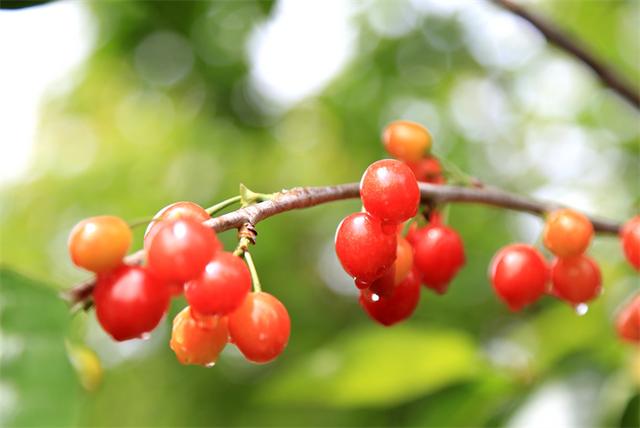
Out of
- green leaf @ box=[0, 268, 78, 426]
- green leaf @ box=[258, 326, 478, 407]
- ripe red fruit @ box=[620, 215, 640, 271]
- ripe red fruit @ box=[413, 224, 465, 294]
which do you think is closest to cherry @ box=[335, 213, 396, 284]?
ripe red fruit @ box=[413, 224, 465, 294]

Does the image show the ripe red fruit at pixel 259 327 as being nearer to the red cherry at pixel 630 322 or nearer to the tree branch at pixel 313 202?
the tree branch at pixel 313 202

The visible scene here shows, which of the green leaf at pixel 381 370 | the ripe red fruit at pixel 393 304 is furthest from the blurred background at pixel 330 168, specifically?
the ripe red fruit at pixel 393 304

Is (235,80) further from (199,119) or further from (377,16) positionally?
(377,16)

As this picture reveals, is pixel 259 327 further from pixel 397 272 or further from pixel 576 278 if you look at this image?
pixel 576 278

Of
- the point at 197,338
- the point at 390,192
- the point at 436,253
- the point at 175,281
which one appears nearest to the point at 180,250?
the point at 175,281

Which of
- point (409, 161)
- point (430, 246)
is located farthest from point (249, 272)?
point (409, 161)
